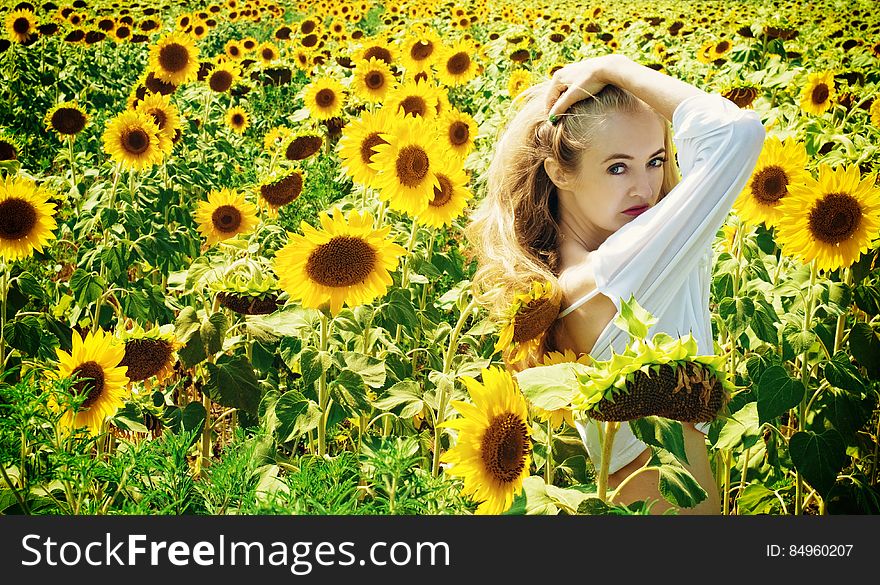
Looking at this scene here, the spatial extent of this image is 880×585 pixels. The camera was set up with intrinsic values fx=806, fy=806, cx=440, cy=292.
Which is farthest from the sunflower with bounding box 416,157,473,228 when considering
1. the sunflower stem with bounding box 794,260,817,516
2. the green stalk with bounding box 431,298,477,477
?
the sunflower stem with bounding box 794,260,817,516

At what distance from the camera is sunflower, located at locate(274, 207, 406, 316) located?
1.03 metres

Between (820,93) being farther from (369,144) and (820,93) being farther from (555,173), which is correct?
(369,144)

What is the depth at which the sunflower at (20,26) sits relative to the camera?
97.3 inches

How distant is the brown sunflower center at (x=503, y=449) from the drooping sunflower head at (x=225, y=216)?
37.5 inches

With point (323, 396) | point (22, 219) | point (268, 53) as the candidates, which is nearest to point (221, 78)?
point (268, 53)

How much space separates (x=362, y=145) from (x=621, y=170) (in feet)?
1.43

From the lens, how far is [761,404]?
1.21 meters

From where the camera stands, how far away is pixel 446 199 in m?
1.31

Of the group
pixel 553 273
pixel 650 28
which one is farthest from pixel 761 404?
pixel 650 28

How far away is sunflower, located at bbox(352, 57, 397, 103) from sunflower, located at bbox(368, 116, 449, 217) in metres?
0.99

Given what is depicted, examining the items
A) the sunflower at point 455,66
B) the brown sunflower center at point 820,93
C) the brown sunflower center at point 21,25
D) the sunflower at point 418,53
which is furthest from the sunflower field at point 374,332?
the brown sunflower center at point 21,25
